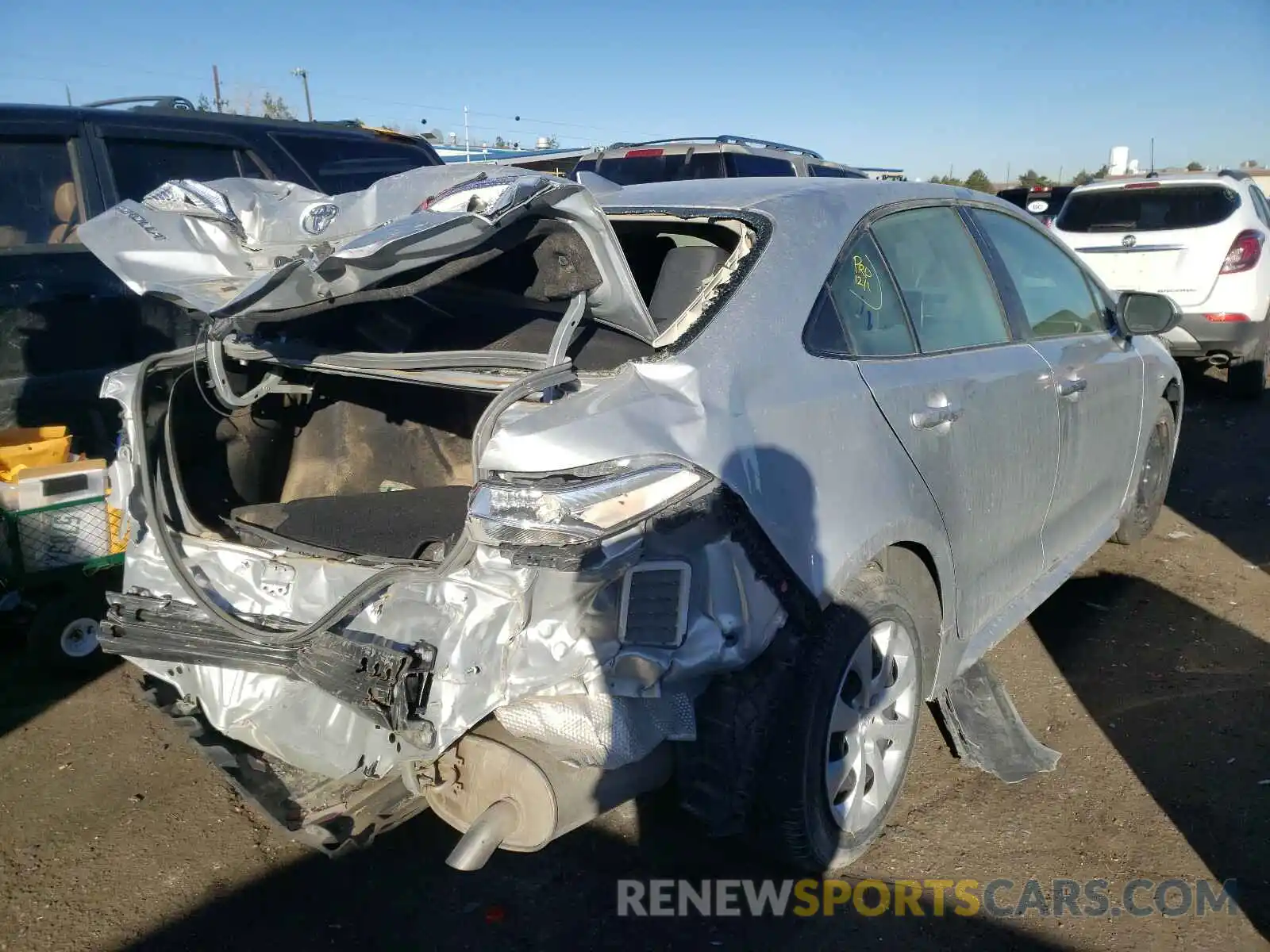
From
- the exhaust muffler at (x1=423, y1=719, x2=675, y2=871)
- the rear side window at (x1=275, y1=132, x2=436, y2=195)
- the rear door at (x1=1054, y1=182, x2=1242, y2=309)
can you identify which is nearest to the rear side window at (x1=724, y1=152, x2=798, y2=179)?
the rear door at (x1=1054, y1=182, x2=1242, y2=309)

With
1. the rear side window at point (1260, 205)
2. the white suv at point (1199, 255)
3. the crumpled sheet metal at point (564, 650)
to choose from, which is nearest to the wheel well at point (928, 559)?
the crumpled sheet metal at point (564, 650)

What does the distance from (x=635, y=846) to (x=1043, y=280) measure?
2670mm

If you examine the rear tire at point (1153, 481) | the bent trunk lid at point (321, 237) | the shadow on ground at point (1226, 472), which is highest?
the bent trunk lid at point (321, 237)

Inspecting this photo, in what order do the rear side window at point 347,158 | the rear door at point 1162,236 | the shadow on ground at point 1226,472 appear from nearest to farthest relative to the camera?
1. the shadow on ground at point 1226,472
2. the rear side window at point 347,158
3. the rear door at point 1162,236

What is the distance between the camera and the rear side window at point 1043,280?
3736 millimetres

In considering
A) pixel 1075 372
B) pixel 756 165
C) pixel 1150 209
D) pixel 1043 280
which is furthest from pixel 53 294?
pixel 1150 209

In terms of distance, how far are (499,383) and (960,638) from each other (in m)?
1.77

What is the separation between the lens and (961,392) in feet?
9.98

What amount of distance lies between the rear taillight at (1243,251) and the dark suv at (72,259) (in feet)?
25.8

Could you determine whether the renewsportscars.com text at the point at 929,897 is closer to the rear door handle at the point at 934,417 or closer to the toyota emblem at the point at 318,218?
the rear door handle at the point at 934,417

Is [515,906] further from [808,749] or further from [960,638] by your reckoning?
[960,638]

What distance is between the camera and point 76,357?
4.76m

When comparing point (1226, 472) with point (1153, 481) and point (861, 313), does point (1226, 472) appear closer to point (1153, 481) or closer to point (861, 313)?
Result: point (1153, 481)

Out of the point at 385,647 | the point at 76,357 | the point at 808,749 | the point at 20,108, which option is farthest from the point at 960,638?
the point at 20,108
